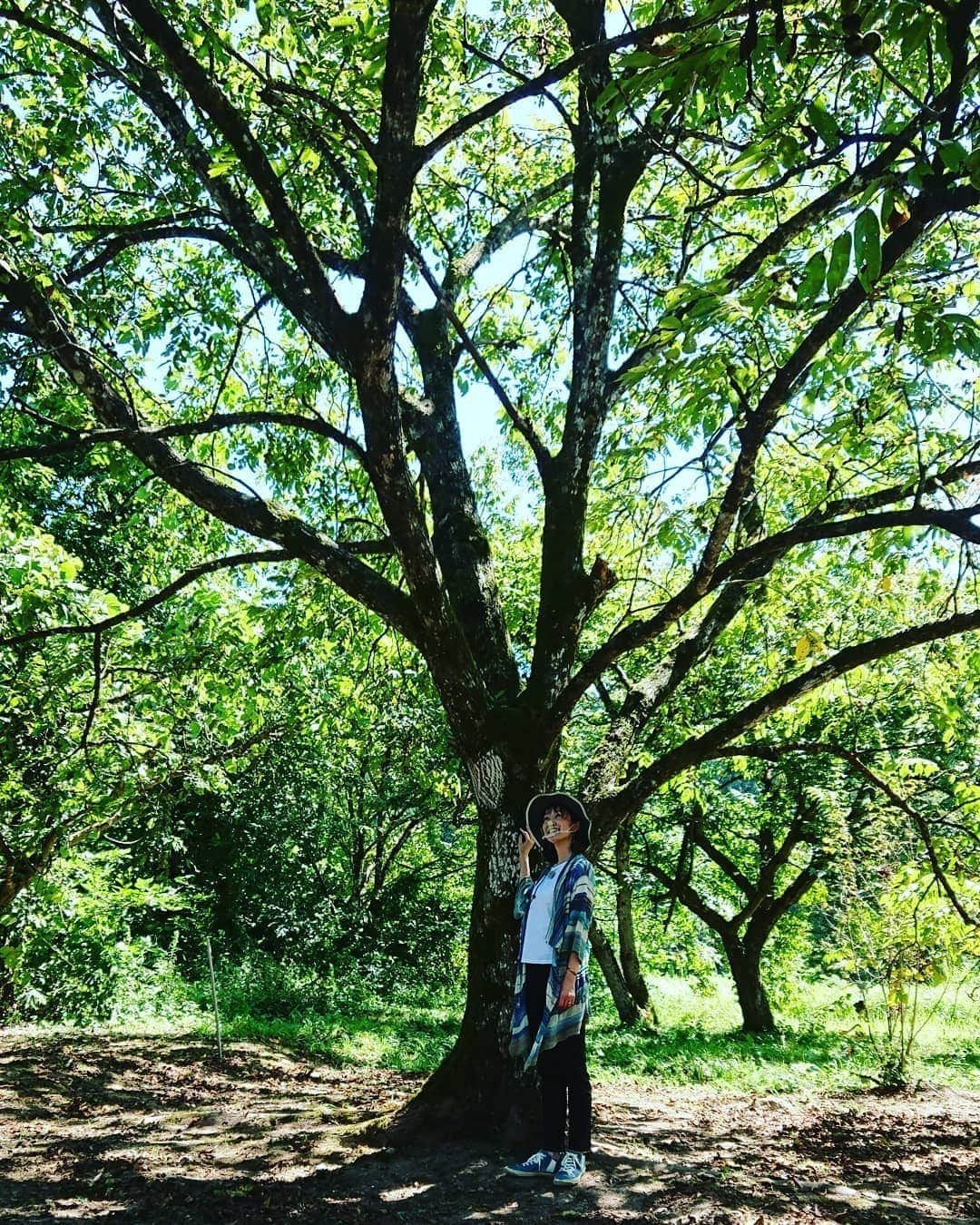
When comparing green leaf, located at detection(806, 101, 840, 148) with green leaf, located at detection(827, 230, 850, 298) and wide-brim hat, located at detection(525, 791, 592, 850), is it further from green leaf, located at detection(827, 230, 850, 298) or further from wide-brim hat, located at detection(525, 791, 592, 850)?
wide-brim hat, located at detection(525, 791, 592, 850)

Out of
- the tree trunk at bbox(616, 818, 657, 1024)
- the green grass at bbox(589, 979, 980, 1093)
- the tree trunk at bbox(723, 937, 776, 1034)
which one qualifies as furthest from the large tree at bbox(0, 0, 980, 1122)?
the tree trunk at bbox(723, 937, 776, 1034)

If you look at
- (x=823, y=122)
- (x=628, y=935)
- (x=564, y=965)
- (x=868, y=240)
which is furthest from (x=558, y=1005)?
(x=628, y=935)

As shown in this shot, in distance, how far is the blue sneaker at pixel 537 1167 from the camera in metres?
4.27

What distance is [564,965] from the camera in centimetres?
436

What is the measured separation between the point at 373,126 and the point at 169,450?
3.55m

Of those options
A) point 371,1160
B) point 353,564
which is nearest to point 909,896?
point 371,1160

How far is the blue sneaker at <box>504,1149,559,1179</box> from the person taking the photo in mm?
4266

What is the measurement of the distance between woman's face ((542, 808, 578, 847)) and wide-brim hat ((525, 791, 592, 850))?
33 millimetres

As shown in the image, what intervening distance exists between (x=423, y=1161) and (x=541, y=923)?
4.57ft

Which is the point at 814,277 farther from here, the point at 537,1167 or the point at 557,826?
the point at 537,1167

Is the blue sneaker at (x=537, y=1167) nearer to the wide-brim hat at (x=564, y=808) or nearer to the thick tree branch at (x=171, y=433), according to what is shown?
the wide-brim hat at (x=564, y=808)

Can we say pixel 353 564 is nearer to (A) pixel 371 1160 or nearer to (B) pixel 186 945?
(A) pixel 371 1160

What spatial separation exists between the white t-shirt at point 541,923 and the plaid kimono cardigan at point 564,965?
0.05 m

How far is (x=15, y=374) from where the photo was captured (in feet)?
20.5
